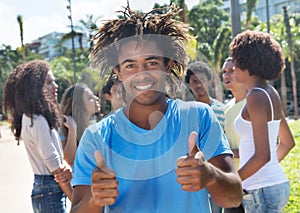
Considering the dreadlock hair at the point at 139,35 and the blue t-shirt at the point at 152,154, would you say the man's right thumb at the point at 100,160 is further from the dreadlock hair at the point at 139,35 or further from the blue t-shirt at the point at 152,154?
the dreadlock hair at the point at 139,35

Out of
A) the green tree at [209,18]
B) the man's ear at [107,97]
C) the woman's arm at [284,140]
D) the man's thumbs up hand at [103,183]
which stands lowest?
the woman's arm at [284,140]

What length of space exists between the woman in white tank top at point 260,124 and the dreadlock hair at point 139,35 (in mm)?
881

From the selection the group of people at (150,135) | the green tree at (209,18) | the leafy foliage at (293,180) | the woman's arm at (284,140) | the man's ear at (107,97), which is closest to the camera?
the group of people at (150,135)

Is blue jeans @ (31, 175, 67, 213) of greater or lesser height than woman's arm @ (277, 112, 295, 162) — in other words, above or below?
below

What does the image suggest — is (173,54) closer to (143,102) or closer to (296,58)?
(143,102)

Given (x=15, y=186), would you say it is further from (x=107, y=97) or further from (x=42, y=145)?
(x=107, y=97)

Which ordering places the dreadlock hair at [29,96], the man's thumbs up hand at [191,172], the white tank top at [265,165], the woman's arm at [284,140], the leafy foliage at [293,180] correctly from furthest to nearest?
the leafy foliage at [293,180]
the dreadlock hair at [29,96]
the woman's arm at [284,140]
the white tank top at [265,165]
the man's thumbs up hand at [191,172]

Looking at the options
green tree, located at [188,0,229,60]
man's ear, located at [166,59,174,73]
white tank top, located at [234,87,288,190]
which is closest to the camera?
man's ear, located at [166,59,174,73]

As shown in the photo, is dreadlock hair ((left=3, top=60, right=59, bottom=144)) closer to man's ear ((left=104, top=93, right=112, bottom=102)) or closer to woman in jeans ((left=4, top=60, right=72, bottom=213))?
woman in jeans ((left=4, top=60, right=72, bottom=213))

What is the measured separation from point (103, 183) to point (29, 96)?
1821 millimetres

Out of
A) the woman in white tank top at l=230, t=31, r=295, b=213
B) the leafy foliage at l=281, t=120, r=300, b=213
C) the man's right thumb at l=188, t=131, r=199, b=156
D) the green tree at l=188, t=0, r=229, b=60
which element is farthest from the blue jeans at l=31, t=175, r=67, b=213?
the green tree at l=188, t=0, r=229, b=60

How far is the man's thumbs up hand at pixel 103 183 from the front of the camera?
154 centimetres

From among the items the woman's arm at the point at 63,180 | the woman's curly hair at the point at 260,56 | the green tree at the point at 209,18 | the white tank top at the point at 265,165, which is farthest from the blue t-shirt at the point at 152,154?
the green tree at the point at 209,18

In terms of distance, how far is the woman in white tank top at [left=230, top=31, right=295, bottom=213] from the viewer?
253cm
